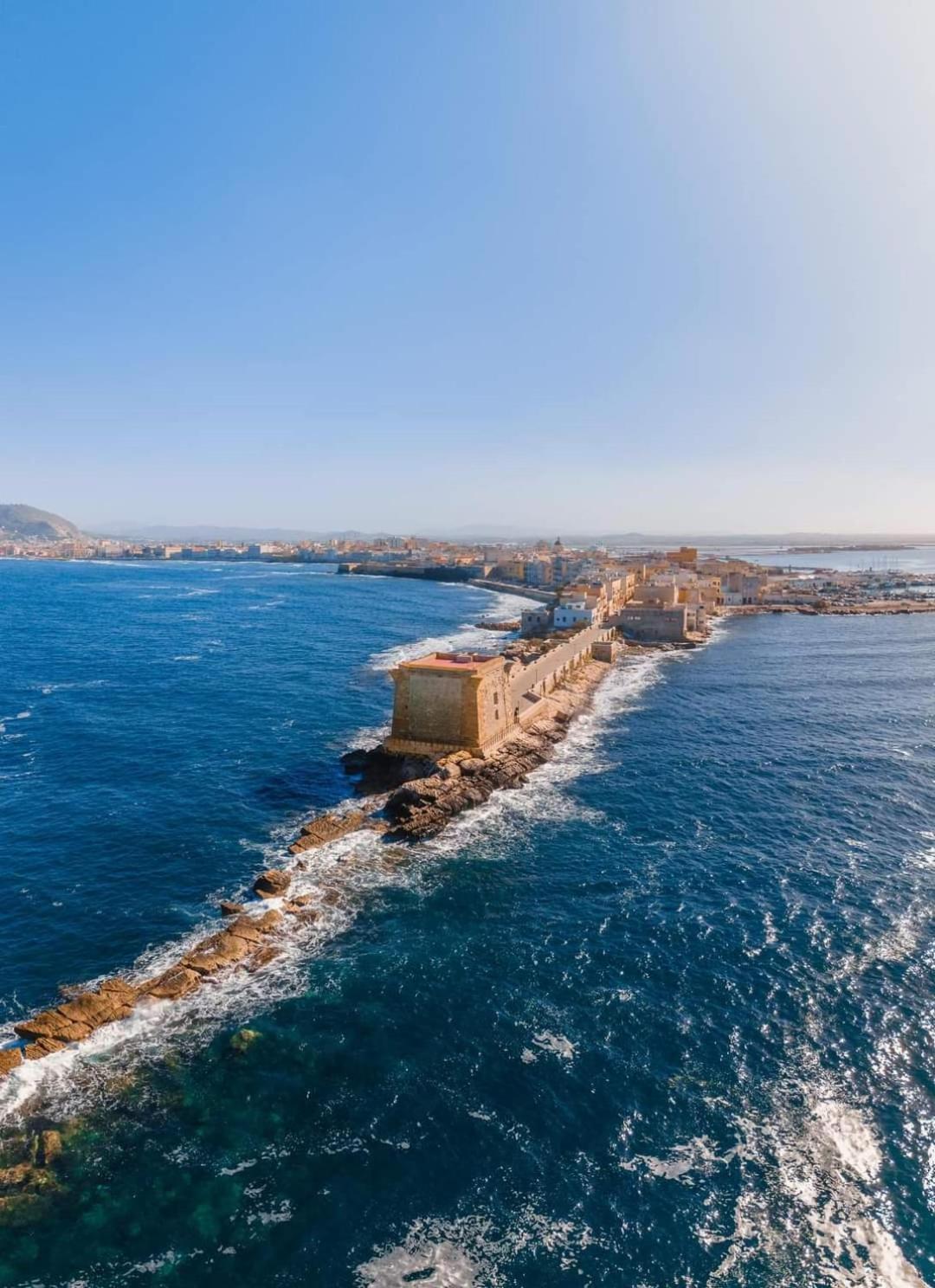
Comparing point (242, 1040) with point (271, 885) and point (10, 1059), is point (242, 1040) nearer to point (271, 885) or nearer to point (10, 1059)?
point (10, 1059)

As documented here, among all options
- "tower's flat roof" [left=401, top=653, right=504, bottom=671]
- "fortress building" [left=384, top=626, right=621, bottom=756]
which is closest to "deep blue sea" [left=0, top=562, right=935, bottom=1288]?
"fortress building" [left=384, top=626, right=621, bottom=756]

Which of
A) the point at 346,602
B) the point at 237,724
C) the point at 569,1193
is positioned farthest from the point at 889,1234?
the point at 346,602

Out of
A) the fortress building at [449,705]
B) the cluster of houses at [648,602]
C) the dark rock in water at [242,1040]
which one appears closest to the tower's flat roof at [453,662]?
the fortress building at [449,705]

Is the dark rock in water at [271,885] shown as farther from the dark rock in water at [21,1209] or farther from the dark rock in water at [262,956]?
the dark rock in water at [21,1209]

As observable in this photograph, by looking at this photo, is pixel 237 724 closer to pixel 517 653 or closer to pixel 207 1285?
pixel 517 653

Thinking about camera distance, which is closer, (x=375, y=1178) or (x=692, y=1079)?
(x=375, y=1178)

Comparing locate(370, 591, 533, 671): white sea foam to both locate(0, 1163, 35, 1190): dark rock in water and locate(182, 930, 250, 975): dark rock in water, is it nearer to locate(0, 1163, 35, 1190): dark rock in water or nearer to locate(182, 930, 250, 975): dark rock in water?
locate(182, 930, 250, 975): dark rock in water
